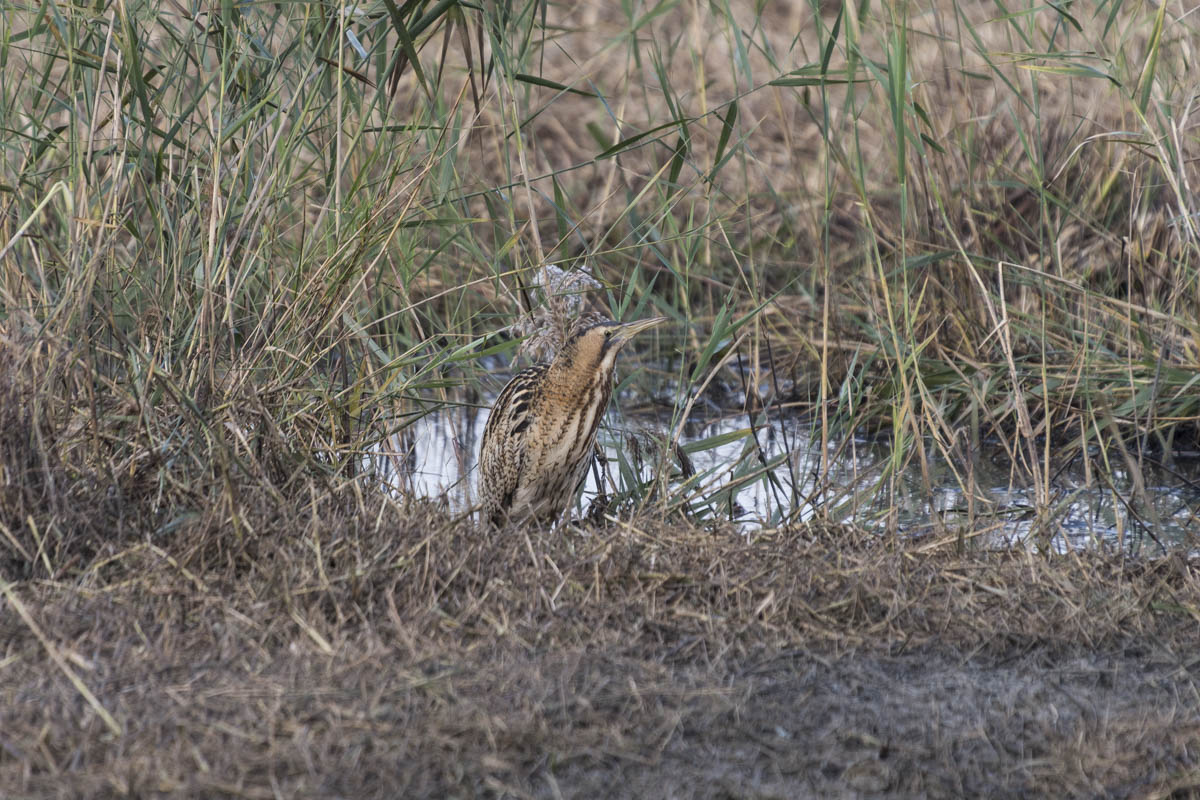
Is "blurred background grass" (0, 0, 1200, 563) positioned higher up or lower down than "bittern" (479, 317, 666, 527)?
higher up

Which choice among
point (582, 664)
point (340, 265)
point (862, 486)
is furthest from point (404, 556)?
point (862, 486)

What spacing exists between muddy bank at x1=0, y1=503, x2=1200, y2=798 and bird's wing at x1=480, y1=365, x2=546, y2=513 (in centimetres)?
59

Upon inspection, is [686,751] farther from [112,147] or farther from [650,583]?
[112,147]

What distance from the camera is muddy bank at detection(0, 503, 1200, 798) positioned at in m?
2.21

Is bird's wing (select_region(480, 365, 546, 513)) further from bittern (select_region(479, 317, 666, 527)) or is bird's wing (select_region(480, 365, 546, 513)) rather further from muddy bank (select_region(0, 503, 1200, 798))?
muddy bank (select_region(0, 503, 1200, 798))

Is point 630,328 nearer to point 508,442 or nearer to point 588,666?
point 508,442

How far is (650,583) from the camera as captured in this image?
2.84 meters

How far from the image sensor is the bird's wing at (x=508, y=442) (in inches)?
148

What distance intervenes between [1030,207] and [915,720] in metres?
3.42

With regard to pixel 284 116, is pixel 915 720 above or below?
below

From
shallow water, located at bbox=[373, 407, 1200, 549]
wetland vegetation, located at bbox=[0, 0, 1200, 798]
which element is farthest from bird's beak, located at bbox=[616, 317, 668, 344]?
shallow water, located at bbox=[373, 407, 1200, 549]

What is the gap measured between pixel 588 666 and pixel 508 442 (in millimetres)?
1281

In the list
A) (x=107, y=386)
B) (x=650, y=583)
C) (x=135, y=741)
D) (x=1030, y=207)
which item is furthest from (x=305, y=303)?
(x=1030, y=207)

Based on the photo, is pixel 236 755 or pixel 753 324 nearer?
pixel 236 755
